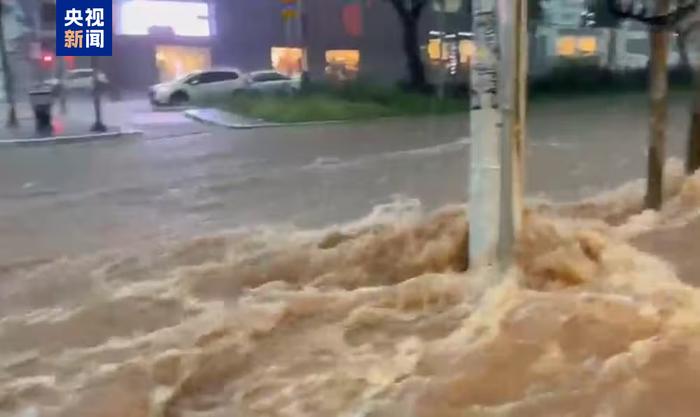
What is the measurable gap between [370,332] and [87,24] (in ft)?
12.8

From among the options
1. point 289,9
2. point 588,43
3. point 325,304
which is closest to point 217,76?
point 289,9

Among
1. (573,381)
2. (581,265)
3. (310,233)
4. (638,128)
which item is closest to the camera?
(573,381)

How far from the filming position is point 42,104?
7434 millimetres

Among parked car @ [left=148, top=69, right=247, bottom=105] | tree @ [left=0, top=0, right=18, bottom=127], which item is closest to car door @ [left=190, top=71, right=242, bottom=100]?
parked car @ [left=148, top=69, right=247, bottom=105]

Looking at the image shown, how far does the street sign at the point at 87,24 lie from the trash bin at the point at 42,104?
17.9 inches

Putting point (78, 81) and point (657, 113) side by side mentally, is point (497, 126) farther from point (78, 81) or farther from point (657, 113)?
point (78, 81)

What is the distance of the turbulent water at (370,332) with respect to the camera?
11.5 ft

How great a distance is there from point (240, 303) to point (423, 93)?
4.80m

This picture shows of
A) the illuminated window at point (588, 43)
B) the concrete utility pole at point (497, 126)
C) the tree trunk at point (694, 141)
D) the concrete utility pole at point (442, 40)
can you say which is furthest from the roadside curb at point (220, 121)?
the concrete utility pole at point (497, 126)

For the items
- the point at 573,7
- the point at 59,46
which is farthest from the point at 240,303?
the point at 573,7

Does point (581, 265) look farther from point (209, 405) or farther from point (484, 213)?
point (209, 405)

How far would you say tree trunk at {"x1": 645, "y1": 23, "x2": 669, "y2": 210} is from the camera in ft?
19.7

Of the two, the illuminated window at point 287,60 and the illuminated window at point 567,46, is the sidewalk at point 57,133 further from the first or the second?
the illuminated window at point 567,46

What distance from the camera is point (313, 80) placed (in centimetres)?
857
